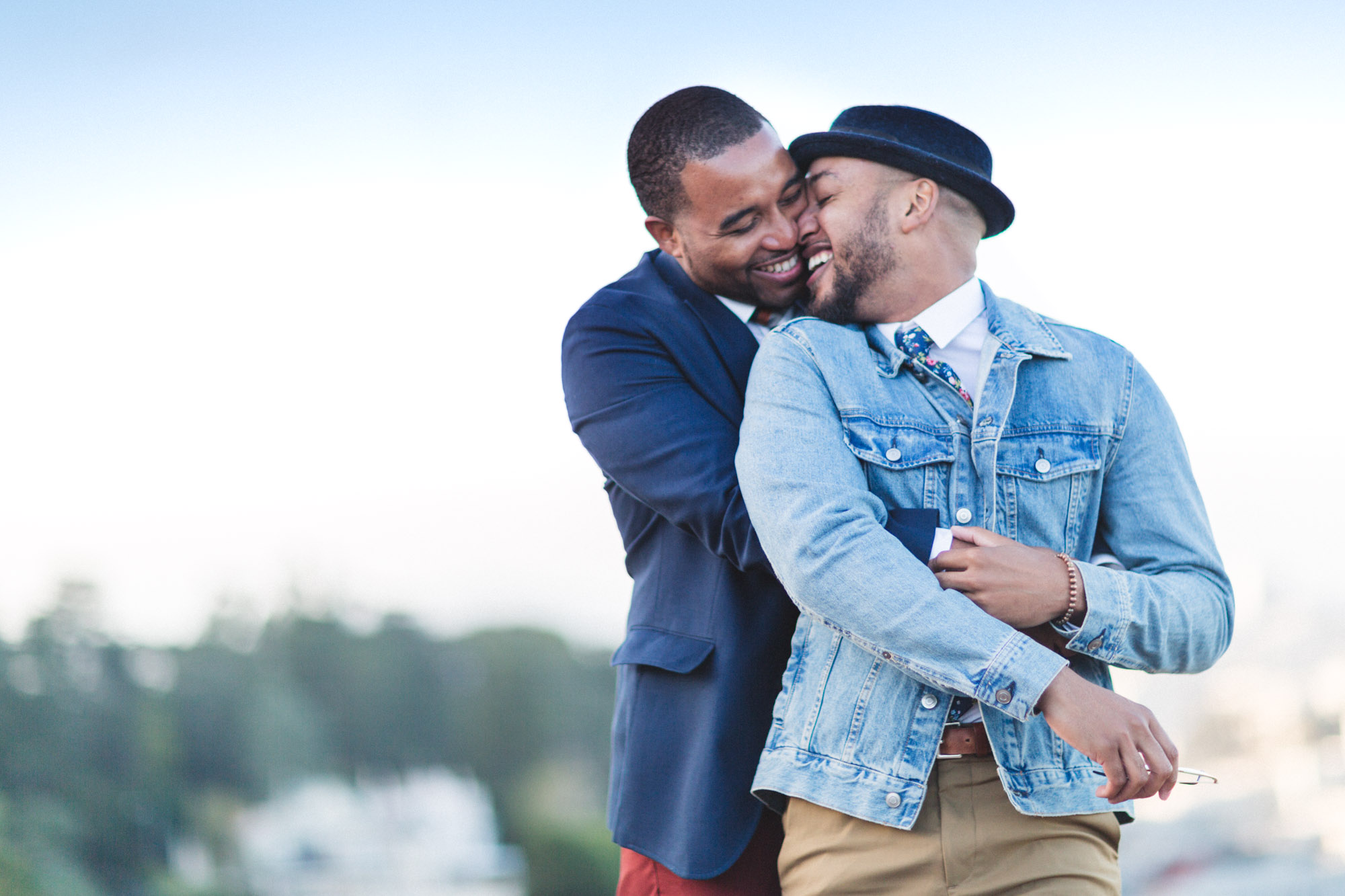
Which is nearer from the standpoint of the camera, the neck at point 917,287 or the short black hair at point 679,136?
the neck at point 917,287

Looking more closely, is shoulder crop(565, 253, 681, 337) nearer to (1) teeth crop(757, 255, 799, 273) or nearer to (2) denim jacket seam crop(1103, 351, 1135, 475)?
(1) teeth crop(757, 255, 799, 273)

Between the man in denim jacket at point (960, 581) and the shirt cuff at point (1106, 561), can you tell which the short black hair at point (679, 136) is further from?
the shirt cuff at point (1106, 561)

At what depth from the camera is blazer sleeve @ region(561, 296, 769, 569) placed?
162cm

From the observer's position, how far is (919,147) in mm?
1773

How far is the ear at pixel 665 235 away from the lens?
82.0 inches

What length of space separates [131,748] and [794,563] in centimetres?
1467

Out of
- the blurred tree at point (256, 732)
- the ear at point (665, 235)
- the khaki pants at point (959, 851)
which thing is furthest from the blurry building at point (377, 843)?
the khaki pants at point (959, 851)

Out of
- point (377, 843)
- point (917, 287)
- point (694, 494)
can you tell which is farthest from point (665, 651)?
point (377, 843)

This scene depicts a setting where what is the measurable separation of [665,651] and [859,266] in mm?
682

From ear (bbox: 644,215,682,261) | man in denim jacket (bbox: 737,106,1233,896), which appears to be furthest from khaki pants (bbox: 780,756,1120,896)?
ear (bbox: 644,215,682,261)

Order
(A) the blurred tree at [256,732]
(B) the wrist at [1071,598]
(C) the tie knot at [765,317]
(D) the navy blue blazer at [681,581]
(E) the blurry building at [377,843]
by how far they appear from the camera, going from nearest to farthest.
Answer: (B) the wrist at [1071,598], (D) the navy blue blazer at [681,581], (C) the tie knot at [765,317], (A) the blurred tree at [256,732], (E) the blurry building at [377,843]

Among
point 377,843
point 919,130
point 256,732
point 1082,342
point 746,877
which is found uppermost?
point 919,130

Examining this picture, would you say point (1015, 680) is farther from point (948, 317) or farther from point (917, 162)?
point (917, 162)

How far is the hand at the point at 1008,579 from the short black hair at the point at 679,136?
91 cm
